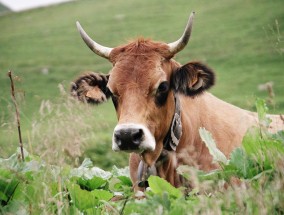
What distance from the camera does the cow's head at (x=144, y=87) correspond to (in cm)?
603

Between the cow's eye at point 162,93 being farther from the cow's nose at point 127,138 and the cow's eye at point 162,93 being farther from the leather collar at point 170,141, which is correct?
the cow's nose at point 127,138

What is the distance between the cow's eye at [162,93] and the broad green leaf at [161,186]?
228 centimetres

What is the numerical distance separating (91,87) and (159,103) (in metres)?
1.09

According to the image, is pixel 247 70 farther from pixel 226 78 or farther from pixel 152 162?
pixel 152 162

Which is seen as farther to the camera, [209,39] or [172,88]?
[209,39]

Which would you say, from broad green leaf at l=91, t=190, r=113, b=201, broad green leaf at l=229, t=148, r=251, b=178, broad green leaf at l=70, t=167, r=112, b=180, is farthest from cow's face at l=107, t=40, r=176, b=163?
broad green leaf at l=229, t=148, r=251, b=178

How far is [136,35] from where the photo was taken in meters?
34.9

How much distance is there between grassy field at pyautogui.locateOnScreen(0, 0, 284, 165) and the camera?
2681cm

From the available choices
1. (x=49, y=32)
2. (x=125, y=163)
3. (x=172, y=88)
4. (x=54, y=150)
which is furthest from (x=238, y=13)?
(x=54, y=150)

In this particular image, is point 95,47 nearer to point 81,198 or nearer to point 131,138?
point 131,138

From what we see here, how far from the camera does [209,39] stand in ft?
114

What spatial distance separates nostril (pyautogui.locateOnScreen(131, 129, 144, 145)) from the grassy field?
1263 cm

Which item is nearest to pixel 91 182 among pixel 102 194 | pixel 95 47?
pixel 102 194

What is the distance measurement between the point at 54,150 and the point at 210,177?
1.19m
